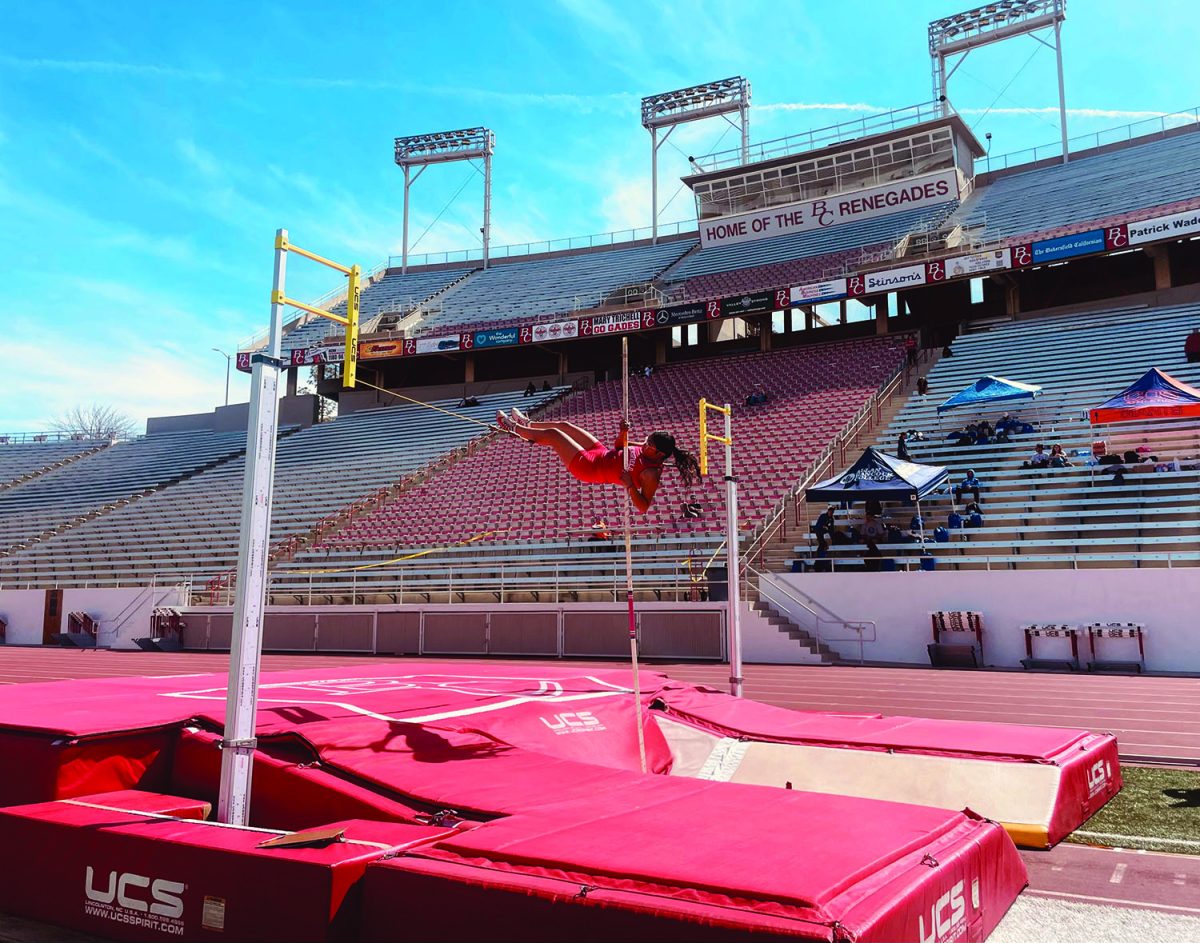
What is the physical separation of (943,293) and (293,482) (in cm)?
2084

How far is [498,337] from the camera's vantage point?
28828 mm

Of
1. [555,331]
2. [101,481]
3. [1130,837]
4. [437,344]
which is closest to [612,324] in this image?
[555,331]

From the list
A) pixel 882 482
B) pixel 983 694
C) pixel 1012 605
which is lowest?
pixel 983 694

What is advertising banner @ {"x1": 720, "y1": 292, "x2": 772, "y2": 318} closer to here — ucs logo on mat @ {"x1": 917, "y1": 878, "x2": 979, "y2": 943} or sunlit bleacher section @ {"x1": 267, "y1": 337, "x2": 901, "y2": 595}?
sunlit bleacher section @ {"x1": 267, "y1": 337, "x2": 901, "y2": 595}

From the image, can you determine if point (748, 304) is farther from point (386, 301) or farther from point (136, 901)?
point (136, 901)

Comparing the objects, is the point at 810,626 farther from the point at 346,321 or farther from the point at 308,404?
the point at 308,404

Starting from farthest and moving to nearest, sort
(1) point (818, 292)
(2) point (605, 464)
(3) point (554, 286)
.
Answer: (3) point (554, 286), (1) point (818, 292), (2) point (605, 464)

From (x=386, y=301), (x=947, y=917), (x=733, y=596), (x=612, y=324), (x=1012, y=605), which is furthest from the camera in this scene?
Answer: (x=386, y=301)

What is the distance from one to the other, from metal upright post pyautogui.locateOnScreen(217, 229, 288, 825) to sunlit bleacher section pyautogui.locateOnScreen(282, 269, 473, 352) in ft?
91.9

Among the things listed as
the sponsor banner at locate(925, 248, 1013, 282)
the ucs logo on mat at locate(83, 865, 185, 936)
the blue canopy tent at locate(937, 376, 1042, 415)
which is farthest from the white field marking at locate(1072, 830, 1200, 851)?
the sponsor banner at locate(925, 248, 1013, 282)

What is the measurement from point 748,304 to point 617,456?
67.2ft

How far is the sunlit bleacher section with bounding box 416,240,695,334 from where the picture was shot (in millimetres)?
30781

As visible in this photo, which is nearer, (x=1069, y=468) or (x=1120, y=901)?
(x=1120, y=901)

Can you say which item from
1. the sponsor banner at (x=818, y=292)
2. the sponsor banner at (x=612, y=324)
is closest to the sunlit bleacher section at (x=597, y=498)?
the sponsor banner at (x=818, y=292)
